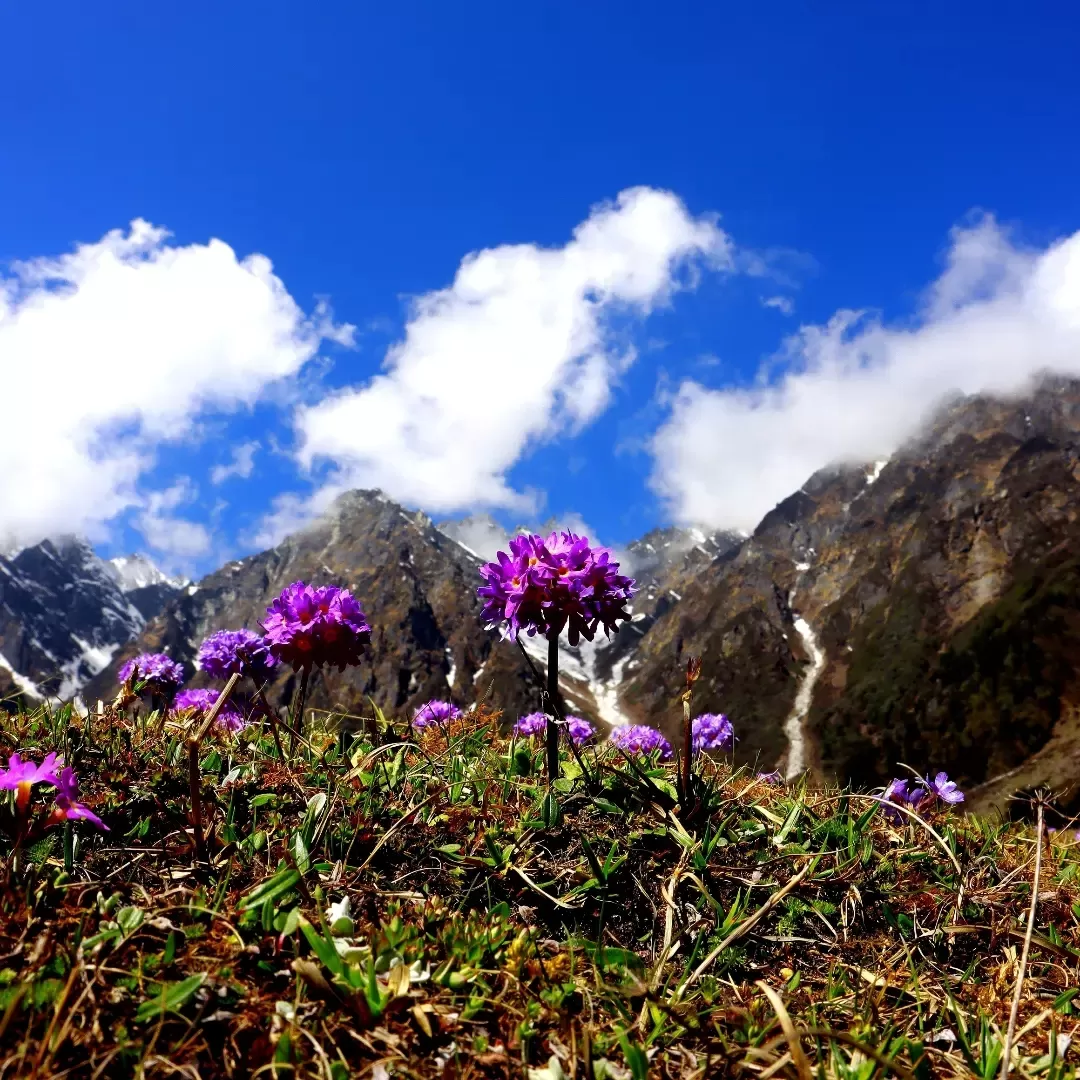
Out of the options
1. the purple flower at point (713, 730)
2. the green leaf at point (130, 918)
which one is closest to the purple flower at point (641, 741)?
the purple flower at point (713, 730)

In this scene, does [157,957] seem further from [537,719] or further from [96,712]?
[537,719]

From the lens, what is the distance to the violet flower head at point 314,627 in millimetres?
5984

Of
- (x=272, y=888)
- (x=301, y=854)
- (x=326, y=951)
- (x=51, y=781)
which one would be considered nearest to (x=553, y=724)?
(x=301, y=854)

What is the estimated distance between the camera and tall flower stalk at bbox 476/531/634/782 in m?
4.73

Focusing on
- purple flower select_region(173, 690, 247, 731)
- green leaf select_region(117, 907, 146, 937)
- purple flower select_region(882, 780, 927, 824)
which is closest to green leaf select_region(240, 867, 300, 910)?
green leaf select_region(117, 907, 146, 937)

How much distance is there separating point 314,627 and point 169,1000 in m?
4.00

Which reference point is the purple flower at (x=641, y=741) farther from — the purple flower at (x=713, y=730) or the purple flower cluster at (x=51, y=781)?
the purple flower cluster at (x=51, y=781)

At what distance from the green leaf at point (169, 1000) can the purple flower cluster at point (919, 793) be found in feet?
16.1

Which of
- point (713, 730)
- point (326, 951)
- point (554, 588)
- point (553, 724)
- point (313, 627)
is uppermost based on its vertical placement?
point (713, 730)

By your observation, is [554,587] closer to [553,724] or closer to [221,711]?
[553,724]

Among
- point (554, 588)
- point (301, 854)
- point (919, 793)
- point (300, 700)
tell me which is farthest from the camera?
point (919, 793)

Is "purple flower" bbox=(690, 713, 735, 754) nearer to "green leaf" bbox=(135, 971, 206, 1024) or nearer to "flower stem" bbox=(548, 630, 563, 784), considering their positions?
"flower stem" bbox=(548, 630, 563, 784)

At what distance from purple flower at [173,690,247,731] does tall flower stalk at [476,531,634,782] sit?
1618 mm

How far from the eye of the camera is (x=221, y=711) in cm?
726
